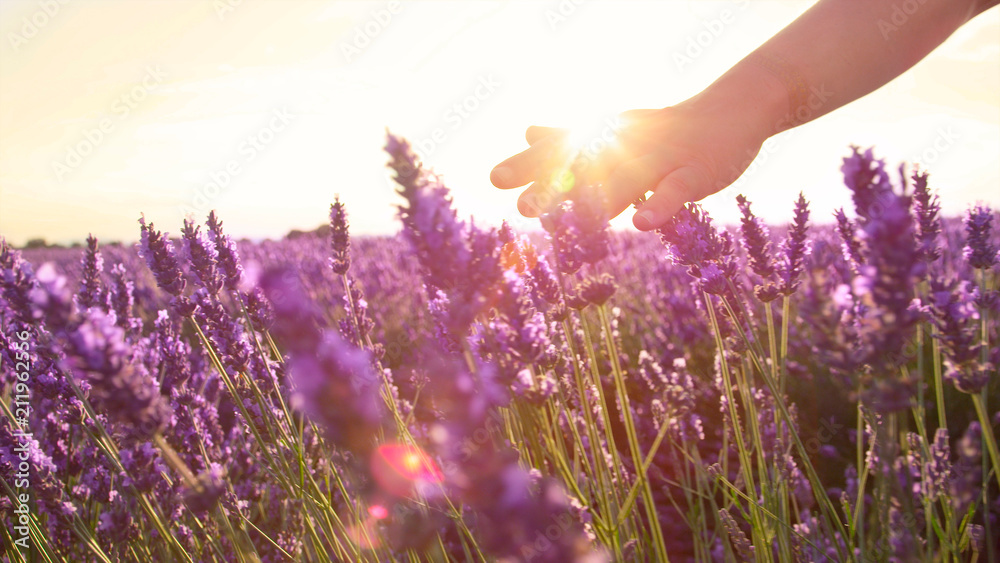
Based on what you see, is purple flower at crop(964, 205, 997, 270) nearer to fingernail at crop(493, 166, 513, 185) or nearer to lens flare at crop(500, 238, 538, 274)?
lens flare at crop(500, 238, 538, 274)

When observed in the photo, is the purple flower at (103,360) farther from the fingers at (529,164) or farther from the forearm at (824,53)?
the forearm at (824,53)

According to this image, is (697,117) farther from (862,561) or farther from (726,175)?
(862,561)

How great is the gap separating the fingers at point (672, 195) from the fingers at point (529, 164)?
1.50ft

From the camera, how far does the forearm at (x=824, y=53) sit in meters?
2.20

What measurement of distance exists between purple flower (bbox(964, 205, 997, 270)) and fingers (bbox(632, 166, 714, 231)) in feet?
3.00

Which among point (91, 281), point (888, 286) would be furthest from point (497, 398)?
point (91, 281)

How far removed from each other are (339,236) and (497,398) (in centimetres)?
132

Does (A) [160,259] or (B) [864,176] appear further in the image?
(A) [160,259]

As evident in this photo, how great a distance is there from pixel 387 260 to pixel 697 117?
Answer: 8494 millimetres

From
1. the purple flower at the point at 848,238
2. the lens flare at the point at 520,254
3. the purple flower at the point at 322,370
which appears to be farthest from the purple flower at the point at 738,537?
the purple flower at the point at 322,370

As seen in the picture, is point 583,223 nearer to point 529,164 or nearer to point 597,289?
point 597,289

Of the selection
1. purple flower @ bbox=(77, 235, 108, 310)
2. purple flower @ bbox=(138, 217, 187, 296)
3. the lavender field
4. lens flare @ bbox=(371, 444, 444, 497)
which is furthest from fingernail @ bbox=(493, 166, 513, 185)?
purple flower @ bbox=(77, 235, 108, 310)

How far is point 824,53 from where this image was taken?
2203 mm

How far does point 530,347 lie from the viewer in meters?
1.12
